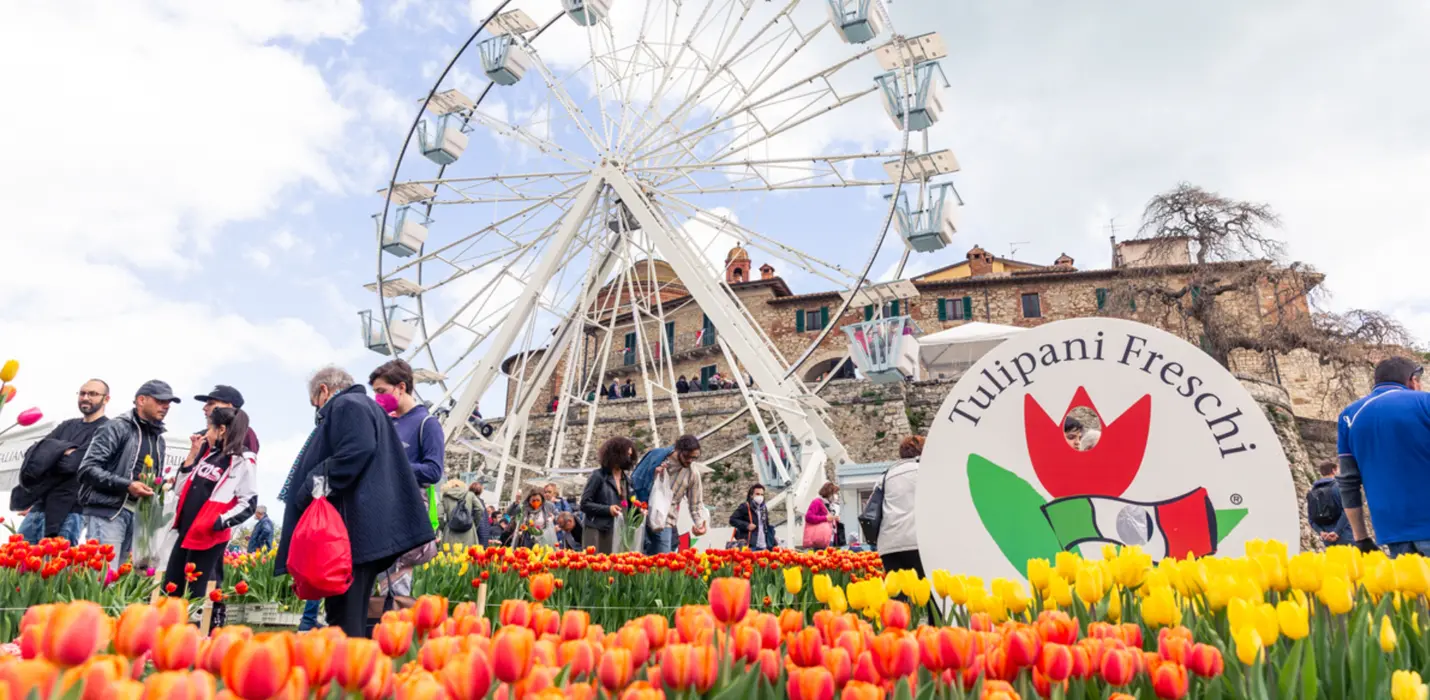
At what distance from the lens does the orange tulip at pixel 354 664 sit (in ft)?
3.29

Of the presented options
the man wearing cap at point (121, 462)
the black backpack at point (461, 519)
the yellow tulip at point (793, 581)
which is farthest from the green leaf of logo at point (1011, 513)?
the black backpack at point (461, 519)

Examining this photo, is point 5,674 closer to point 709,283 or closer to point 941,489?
point 941,489

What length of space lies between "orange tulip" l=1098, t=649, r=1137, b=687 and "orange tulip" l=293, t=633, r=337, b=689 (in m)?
0.93

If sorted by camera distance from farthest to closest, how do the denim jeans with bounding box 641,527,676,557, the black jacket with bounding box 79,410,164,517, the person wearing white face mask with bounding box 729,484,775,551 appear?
the person wearing white face mask with bounding box 729,484,775,551, the denim jeans with bounding box 641,527,676,557, the black jacket with bounding box 79,410,164,517

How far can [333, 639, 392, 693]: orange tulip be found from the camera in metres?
1.00

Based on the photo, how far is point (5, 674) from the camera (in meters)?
0.82

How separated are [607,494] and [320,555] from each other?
305 cm

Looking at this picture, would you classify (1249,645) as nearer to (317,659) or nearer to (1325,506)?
(317,659)

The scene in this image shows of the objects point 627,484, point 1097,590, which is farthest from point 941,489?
point 627,484

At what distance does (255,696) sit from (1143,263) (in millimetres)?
30476

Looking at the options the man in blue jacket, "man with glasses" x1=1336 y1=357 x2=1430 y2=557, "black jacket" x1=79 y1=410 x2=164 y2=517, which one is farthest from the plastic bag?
"man with glasses" x1=1336 y1=357 x2=1430 y2=557

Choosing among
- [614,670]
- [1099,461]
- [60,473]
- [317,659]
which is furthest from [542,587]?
[60,473]

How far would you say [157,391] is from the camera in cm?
521

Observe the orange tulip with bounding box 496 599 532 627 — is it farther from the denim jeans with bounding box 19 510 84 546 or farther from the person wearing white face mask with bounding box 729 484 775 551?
the person wearing white face mask with bounding box 729 484 775 551
